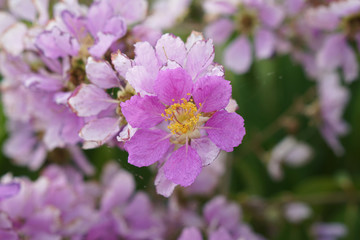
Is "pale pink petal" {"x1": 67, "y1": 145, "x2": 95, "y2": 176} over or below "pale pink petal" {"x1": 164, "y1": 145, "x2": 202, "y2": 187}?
below

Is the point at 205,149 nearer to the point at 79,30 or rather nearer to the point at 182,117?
the point at 182,117

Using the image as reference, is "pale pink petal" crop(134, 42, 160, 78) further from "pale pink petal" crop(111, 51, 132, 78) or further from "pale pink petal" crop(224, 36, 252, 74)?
"pale pink petal" crop(224, 36, 252, 74)

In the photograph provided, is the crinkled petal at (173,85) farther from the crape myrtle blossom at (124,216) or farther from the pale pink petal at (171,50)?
the crape myrtle blossom at (124,216)

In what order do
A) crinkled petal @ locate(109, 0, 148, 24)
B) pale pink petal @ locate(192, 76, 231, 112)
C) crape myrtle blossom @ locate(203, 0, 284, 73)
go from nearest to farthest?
pale pink petal @ locate(192, 76, 231, 112)
crinkled petal @ locate(109, 0, 148, 24)
crape myrtle blossom @ locate(203, 0, 284, 73)

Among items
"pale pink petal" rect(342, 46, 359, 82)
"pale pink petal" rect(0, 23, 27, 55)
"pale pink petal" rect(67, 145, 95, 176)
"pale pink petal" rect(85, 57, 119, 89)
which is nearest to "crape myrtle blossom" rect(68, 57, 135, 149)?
"pale pink petal" rect(85, 57, 119, 89)

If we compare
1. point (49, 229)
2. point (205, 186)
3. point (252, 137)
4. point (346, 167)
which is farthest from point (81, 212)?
point (346, 167)

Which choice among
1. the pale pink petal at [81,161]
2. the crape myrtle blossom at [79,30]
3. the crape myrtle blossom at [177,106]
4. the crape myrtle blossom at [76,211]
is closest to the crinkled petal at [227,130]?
the crape myrtle blossom at [177,106]

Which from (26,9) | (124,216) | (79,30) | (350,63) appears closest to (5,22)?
(26,9)
